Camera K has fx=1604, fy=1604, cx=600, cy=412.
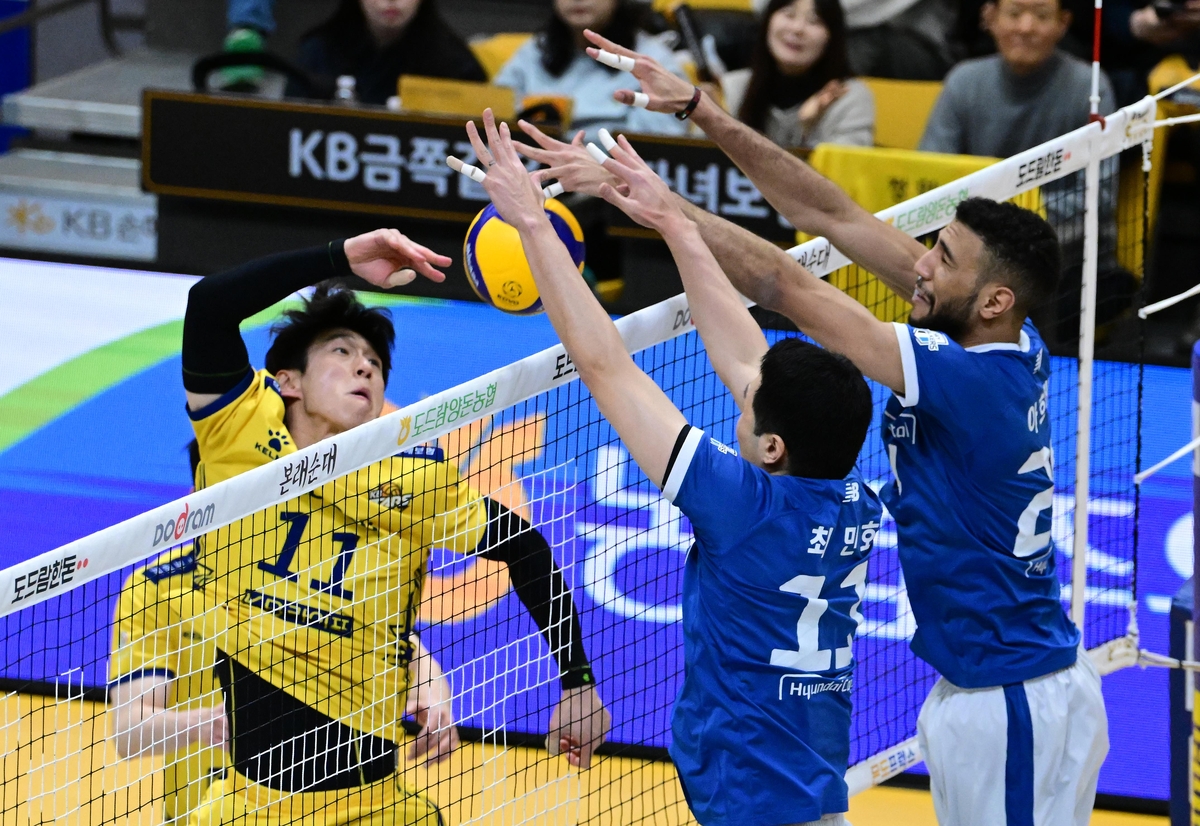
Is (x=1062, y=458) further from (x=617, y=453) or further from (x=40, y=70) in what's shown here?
(x=40, y=70)

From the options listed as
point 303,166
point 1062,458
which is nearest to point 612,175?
point 1062,458

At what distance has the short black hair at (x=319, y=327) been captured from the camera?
4289 mm

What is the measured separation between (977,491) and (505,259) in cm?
127

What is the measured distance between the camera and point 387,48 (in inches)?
373

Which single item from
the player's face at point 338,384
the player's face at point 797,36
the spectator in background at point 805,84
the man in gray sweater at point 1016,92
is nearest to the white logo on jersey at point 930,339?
the player's face at point 338,384

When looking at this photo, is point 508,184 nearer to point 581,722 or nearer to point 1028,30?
point 581,722

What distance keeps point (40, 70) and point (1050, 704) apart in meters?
11.2

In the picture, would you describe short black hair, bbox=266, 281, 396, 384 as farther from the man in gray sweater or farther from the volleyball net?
the man in gray sweater

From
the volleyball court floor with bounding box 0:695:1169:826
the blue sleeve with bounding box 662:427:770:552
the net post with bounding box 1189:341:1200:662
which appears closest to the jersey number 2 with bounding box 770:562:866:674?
the blue sleeve with bounding box 662:427:770:552

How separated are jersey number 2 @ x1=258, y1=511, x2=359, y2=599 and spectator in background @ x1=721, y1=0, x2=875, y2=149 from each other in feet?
15.7

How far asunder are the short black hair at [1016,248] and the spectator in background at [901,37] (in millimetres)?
5715

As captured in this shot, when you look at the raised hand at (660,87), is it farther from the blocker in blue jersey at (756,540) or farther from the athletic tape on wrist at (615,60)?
the blocker in blue jersey at (756,540)

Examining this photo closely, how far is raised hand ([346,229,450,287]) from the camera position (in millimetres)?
3855

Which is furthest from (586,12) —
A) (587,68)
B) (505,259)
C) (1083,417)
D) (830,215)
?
(505,259)
